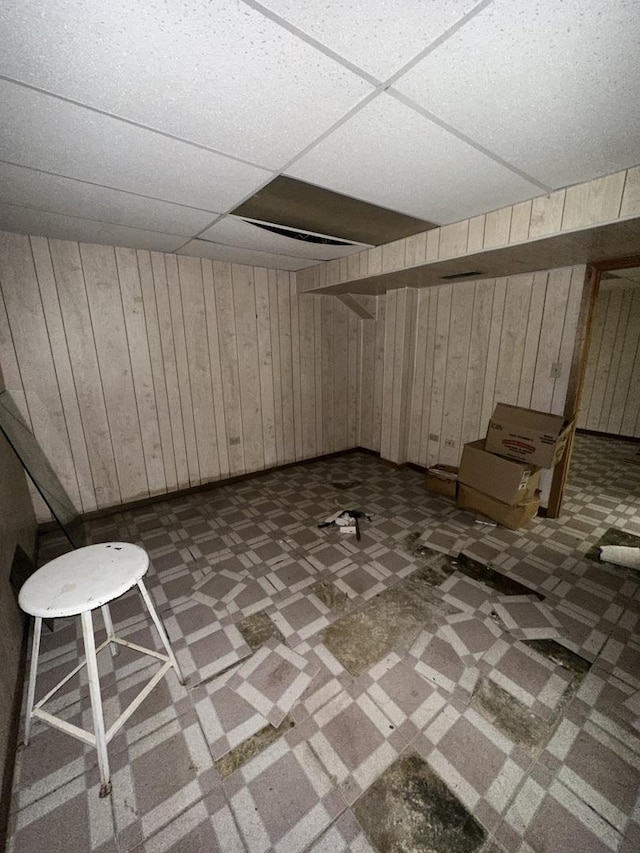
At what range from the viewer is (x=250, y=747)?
1.27 metres

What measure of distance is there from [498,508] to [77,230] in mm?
3815

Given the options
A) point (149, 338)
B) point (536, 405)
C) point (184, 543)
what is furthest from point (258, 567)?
point (536, 405)

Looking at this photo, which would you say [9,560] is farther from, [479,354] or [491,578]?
[479,354]

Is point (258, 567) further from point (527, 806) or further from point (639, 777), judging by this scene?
point (639, 777)

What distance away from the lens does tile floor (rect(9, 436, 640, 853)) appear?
1070 millimetres

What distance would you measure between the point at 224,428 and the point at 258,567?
1677mm

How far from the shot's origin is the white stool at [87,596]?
3.61 ft

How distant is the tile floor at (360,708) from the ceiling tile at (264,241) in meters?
2.30

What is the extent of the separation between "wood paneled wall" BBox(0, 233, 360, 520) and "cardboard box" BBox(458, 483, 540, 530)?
2000 millimetres

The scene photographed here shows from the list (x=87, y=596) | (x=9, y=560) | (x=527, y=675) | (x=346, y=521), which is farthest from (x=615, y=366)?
(x=9, y=560)

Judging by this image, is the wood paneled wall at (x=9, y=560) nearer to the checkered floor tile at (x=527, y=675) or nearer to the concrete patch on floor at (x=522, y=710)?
the concrete patch on floor at (x=522, y=710)

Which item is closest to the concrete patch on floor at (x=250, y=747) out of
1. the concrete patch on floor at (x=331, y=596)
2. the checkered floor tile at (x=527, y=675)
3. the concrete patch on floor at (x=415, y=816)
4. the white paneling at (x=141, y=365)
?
the concrete patch on floor at (x=415, y=816)

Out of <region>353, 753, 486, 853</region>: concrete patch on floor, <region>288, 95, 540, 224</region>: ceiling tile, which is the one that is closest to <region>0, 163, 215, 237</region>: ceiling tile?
<region>288, 95, 540, 224</region>: ceiling tile

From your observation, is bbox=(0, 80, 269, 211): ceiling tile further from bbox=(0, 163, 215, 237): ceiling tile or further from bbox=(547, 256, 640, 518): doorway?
bbox=(547, 256, 640, 518): doorway
